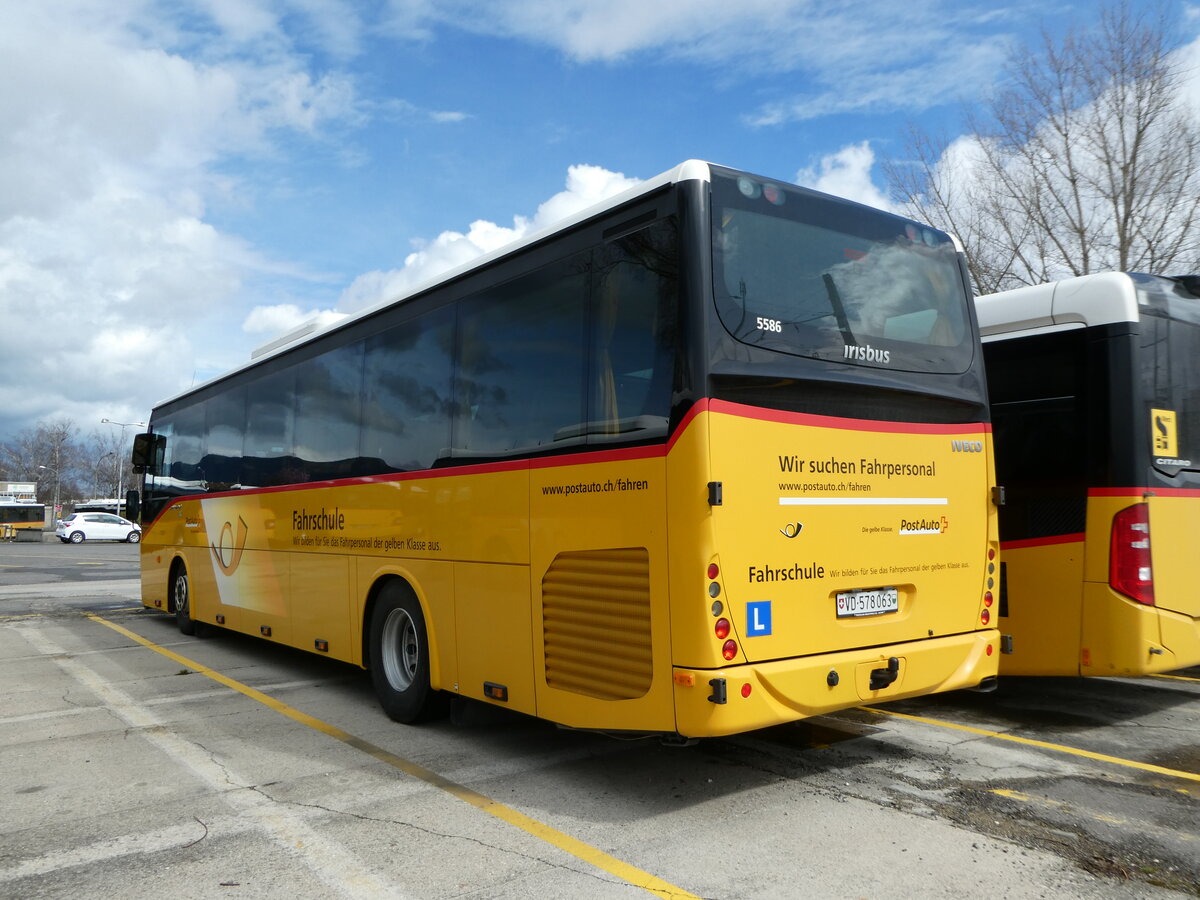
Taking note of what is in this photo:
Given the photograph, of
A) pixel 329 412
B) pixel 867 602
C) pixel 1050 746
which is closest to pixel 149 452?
pixel 329 412

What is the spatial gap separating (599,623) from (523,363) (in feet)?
5.77

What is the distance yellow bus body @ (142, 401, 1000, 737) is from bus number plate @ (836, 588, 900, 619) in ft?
0.15

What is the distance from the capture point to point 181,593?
40.9ft

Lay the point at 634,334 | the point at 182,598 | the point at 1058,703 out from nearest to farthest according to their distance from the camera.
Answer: the point at 634,334 < the point at 1058,703 < the point at 182,598

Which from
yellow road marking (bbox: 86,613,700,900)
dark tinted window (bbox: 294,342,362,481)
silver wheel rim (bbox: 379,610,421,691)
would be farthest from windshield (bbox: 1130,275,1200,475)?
dark tinted window (bbox: 294,342,362,481)

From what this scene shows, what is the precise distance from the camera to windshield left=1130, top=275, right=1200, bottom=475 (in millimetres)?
6422

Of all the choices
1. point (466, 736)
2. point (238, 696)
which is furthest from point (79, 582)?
point (466, 736)

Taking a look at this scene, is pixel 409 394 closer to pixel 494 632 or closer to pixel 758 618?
pixel 494 632

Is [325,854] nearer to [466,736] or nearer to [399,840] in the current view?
[399,840]

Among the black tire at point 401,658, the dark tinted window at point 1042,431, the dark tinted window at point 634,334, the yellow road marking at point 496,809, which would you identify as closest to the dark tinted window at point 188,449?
the yellow road marking at point 496,809

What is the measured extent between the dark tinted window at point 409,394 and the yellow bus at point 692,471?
25 mm

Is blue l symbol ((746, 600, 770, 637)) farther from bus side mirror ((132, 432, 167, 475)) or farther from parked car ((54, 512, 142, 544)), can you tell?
parked car ((54, 512, 142, 544))

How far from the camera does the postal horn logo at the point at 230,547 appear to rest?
10.1 m

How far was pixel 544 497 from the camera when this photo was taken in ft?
17.7
